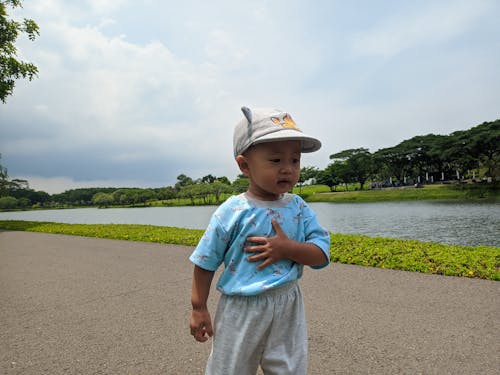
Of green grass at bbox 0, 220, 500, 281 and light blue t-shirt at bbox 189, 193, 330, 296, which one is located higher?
light blue t-shirt at bbox 189, 193, 330, 296

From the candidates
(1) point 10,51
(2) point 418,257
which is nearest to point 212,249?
(2) point 418,257

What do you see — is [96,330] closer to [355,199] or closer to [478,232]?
[478,232]

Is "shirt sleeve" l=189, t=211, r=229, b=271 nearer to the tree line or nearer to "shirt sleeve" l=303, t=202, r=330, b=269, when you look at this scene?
"shirt sleeve" l=303, t=202, r=330, b=269

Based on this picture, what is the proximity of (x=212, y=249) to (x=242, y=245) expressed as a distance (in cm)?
13

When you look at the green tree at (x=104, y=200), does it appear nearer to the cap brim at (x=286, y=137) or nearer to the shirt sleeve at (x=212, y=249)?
the shirt sleeve at (x=212, y=249)

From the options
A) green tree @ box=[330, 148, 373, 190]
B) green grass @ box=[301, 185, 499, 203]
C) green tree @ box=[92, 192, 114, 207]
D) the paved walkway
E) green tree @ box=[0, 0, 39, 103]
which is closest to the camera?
the paved walkway

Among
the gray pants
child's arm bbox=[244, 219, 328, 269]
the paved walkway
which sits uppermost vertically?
child's arm bbox=[244, 219, 328, 269]

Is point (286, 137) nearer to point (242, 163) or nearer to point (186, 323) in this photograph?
point (242, 163)

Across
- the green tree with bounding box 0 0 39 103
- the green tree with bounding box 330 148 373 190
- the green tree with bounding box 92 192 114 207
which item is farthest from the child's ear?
the green tree with bounding box 92 192 114 207

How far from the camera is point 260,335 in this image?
1.49 m

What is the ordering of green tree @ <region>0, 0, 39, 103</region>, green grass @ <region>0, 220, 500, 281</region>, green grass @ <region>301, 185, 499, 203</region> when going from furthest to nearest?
green grass @ <region>301, 185, 499, 203</region>
green tree @ <region>0, 0, 39, 103</region>
green grass @ <region>0, 220, 500, 281</region>

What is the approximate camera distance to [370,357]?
2.63 metres

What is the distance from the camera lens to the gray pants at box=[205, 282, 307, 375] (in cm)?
149

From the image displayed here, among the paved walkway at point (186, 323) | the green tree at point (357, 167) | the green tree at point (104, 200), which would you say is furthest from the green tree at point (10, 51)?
the green tree at point (104, 200)
